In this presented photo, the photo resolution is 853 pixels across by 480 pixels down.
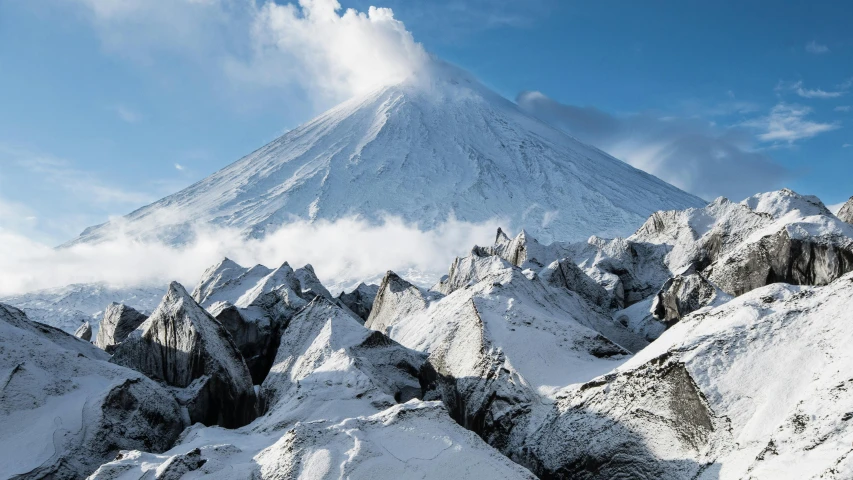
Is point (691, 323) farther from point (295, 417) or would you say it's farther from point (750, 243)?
point (750, 243)

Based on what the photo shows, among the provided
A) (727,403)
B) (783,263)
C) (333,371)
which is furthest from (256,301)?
(727,403)

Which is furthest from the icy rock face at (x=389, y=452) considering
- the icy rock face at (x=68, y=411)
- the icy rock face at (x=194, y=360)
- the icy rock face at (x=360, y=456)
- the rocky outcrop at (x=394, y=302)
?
the rocky outcrop at (x=394, y=302)

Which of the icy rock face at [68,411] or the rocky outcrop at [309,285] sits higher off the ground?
the rocky outcrop at [309,285]

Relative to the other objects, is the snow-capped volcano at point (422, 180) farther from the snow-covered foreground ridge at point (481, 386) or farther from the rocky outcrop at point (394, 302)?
the snow-covered foreground ridge at point (481, 386)

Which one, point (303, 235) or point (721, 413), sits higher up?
point (303, 235)

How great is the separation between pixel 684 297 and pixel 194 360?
702 inches

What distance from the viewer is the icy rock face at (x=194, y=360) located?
2050 cm

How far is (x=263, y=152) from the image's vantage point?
12669cm

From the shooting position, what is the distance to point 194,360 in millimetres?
21266

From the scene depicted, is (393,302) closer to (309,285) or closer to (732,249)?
(309,285)

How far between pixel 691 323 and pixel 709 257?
64.8ft

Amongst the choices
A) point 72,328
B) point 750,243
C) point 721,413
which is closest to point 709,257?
point 750,243

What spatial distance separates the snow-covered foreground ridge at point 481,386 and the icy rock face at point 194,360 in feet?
0.21

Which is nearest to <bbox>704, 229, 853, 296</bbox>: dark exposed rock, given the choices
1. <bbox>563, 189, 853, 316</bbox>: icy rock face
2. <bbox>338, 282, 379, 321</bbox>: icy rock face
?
<bbox>563, 189, 853, 316</bbox>: icy rock face
